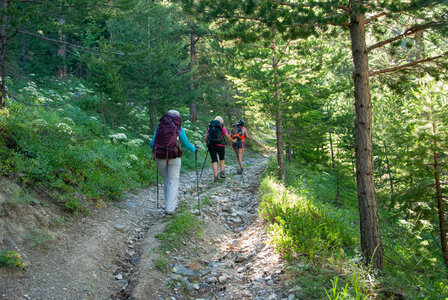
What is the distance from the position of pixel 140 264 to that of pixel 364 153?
13.4 feet

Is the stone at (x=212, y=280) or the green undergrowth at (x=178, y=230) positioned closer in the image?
the stone at (x=212, y=280)

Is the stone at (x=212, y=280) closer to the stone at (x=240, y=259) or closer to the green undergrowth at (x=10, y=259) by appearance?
the stone at (x=240, y=259)

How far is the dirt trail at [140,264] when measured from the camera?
404 cm

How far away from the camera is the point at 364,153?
4.84 m

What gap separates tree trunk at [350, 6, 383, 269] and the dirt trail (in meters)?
1.53

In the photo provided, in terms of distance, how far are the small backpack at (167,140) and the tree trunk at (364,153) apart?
13.1 feet

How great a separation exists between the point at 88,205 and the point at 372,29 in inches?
264

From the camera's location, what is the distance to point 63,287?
3967mm

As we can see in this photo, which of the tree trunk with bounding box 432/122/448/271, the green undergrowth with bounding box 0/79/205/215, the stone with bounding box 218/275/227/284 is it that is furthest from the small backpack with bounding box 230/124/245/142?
the stone with bounding box 218/275/227/284

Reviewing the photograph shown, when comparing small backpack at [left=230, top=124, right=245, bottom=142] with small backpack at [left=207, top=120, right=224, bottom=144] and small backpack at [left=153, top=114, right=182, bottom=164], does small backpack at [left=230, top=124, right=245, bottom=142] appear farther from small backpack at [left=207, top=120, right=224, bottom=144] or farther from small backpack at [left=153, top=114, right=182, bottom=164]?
small backpack at [left=153, top=114, right=182, bottom=164]

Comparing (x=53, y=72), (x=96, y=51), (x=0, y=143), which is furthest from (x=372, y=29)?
(x=53, y=72)

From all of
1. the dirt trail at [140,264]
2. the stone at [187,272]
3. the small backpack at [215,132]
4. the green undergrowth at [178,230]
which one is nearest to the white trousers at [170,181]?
the green undergrowth at [178,230]

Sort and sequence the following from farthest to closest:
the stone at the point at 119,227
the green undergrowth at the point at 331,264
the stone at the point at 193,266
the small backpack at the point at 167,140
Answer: the small backpack at the point at 167,140 < the stone at the point at 119,227 < the stone at the point at 193,266 < the green undergrowth at the point at 331,264

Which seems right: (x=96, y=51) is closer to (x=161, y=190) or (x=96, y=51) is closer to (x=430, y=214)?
(x=161, y=190)
